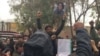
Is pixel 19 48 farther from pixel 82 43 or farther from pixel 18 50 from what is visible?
pixel 82 43

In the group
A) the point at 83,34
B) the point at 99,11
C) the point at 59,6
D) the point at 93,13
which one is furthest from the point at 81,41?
the point at 93,13

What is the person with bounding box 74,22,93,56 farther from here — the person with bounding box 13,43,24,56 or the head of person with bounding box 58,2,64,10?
the person with bounding box 13,43,24,56

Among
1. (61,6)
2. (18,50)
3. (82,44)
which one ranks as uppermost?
(61,6)

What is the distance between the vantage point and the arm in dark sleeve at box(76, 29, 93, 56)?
16.5ft

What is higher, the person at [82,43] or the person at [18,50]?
the person at [82,43]

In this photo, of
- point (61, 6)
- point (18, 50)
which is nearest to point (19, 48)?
point (18, 50)

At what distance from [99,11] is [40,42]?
28.2m

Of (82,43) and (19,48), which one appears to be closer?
(82,43)

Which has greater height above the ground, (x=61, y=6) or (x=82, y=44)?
(x=61, y=6)

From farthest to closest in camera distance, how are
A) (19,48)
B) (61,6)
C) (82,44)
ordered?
(19,48) < (61,6) < (82,44)

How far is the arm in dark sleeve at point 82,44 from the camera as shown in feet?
16.5

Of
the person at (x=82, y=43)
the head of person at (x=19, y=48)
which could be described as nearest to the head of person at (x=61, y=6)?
the head of person at (x=19, y=48)

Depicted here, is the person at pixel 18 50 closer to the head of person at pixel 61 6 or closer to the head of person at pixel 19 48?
the head of person at pixel 19 48

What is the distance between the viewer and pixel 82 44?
5.05 meters
